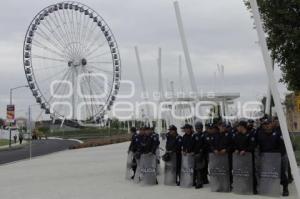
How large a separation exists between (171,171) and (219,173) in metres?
2.21

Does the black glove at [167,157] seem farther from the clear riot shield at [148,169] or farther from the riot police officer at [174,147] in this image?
the clear riot shield at [148,169]

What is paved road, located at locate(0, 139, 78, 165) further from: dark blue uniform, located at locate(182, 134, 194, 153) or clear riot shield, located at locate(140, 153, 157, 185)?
dark blue uniform, located at locate(182, 134, 194, 153)

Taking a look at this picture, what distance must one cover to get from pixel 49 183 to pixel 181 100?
30857 millimetres

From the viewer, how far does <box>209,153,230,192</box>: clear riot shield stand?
13.6 meters

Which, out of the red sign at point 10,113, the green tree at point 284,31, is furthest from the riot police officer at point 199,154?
the red sign at point 10,113

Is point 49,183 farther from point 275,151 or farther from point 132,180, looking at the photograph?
point 275,151

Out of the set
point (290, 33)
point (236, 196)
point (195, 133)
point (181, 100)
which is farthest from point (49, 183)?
point (181, 100)

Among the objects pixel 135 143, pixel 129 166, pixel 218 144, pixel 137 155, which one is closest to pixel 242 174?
pixel 218 144

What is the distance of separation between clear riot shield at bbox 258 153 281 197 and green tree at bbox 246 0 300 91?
648cm

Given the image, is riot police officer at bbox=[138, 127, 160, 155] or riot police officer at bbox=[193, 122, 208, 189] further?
riot police officer at bbox=[138, 127, 160, 155]

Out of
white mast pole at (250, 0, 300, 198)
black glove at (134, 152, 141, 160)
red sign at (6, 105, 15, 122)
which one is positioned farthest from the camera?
red sign at (6, 105, 15, 122)

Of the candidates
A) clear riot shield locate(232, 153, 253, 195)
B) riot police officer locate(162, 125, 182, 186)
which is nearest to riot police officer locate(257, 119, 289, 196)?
clear riot shield locate(232, 153, 253, 195)

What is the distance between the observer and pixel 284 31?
18406 millimetres

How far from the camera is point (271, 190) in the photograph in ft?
41.6
